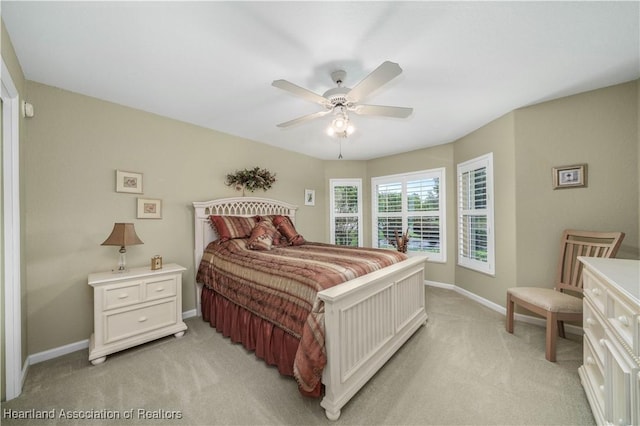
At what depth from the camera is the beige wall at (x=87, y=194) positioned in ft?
7.24

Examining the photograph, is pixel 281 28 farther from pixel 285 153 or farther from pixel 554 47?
pixel 285 153

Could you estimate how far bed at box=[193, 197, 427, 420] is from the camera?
156cm

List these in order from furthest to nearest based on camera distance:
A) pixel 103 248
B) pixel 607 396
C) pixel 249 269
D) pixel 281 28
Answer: pixel 103 248 → pixel 249 269 → pixel 281 28 → pixel 607 396

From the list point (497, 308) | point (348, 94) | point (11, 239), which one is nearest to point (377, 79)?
point (348, 94)

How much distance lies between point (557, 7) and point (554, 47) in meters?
0.45

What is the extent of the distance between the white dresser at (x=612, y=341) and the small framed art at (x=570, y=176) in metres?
1.20

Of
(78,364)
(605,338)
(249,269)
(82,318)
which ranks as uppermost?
(249,269)

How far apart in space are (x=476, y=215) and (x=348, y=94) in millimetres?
2868

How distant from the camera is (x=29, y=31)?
163 cm

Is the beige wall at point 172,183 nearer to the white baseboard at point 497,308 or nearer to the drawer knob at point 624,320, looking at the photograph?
the white baseboard at point 497,308

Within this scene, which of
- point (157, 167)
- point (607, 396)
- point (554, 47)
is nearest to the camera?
point (607, 396)

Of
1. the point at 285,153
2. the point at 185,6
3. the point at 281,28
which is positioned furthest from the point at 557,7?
the point at 285,153

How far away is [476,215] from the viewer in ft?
12.0

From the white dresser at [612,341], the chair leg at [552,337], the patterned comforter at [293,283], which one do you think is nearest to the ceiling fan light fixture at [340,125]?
the patterned comforter at [293,283]
